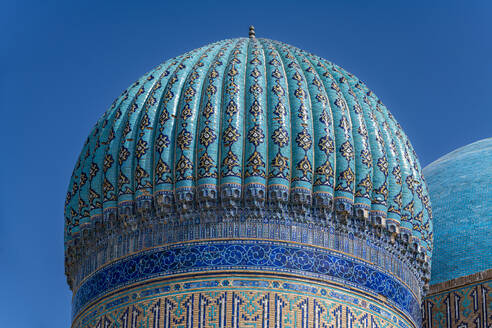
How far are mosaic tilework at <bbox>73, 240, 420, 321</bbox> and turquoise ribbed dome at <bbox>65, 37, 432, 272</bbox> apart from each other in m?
0.27

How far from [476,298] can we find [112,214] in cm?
329

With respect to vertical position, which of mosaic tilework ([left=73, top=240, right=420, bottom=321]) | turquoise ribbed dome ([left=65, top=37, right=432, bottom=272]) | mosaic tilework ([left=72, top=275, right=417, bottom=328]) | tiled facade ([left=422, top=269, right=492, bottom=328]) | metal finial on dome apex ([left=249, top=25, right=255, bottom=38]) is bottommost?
mosaic tilework ([left=72, top=275, right=417, bottom=328])

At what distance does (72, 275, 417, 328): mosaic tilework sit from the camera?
968cm

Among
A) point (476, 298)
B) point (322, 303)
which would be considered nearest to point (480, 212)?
point (476, 298)

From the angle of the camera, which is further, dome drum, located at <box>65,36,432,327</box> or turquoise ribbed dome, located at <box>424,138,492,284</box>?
turquoise ribbed dome, located at <box>424,138,492,284</box>

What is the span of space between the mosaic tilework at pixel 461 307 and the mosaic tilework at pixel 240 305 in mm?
1454

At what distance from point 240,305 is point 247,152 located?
4.02 ft

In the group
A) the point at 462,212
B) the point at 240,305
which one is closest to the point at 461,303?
the point at 462,212

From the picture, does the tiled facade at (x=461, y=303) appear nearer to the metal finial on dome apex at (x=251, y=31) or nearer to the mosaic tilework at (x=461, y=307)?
the mosaic tilework at (x=461, y=307)

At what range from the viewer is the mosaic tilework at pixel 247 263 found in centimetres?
990

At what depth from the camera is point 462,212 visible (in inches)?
486

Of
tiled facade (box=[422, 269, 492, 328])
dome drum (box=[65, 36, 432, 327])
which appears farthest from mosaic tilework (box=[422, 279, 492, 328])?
dome drum (box=[65, 36, 432, 327])

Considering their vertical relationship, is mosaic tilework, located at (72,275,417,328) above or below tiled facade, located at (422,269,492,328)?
below

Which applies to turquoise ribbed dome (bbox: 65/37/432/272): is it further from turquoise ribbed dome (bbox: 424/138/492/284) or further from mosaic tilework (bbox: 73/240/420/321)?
turquoise ribbed dome (bbox: 424/138/492/284)
